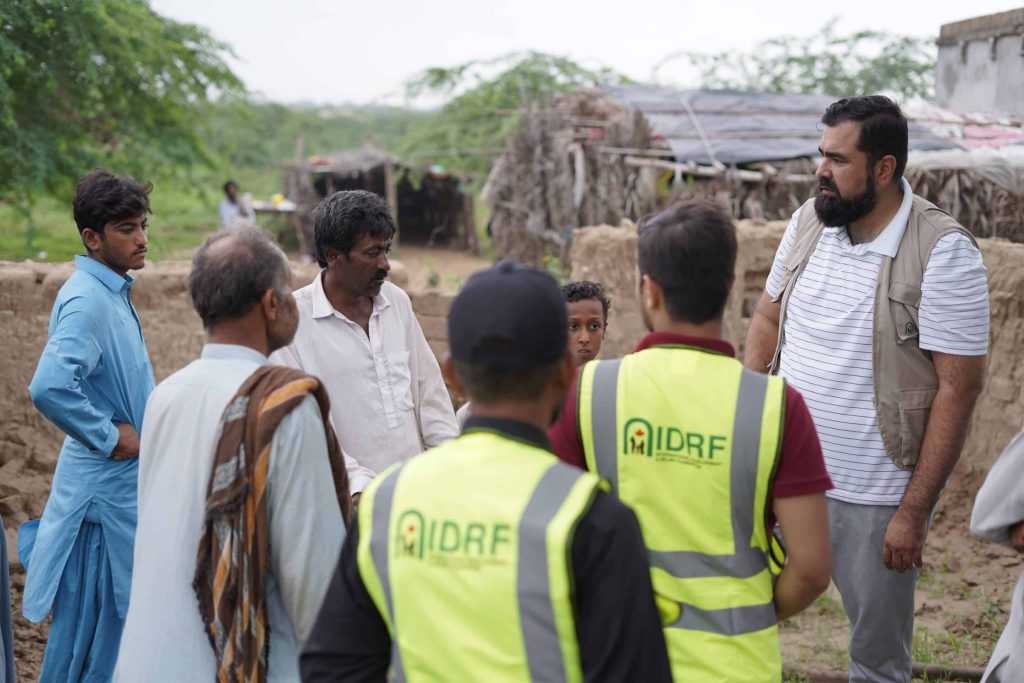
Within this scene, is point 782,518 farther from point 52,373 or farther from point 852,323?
point 52,373

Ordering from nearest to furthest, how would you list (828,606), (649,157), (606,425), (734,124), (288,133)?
(606,425), (828,606), (649,157), (734,124), (288,133)

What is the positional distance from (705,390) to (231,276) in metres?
1.00

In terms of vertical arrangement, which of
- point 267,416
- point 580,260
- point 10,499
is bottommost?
point 10,499

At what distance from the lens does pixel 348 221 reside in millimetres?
2902

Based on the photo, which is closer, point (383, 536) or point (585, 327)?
point (383, 536)

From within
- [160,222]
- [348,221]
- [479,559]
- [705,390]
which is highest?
[348,221]

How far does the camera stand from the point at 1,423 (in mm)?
5188

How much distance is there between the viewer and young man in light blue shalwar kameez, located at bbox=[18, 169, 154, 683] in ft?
10.3

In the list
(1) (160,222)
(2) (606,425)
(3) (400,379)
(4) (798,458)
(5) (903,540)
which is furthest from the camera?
(1) (160,222)

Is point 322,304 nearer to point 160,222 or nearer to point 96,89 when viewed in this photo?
point 96,89

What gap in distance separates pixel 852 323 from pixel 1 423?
4220 millimetres

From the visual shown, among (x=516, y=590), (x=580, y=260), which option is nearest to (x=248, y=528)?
(x=516, y=590)

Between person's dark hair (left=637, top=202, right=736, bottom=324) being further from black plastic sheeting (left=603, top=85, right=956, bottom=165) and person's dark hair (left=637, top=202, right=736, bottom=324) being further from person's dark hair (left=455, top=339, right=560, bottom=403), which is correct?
black plastic sheeting (left=603, top=85, right=956, bottom=165)

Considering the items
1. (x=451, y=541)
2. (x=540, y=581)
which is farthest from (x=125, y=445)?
(x=540, y=581)
